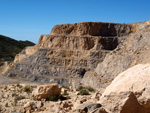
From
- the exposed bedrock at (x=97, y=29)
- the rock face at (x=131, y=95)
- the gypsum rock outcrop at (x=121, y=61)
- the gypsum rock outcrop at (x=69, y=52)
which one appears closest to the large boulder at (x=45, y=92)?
the rock face at (x=131, y=95)

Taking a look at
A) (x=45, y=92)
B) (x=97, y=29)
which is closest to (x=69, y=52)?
(x=97, y=29)

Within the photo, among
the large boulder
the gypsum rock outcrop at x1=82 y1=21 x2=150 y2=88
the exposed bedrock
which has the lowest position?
the large boulder

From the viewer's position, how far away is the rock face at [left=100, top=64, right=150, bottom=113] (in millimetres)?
4707

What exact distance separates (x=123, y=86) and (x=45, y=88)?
541 centimetres

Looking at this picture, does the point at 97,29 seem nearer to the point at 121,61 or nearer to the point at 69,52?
the point at 69,52

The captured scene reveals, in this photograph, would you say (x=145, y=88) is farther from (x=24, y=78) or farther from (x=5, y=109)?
(x=24, y=78)

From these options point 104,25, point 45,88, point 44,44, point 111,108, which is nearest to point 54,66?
point 44,44

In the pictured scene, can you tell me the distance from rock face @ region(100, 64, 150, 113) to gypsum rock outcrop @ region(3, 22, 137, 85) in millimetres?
21971

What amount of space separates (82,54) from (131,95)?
2600 cm

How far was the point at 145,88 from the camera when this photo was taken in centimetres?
466

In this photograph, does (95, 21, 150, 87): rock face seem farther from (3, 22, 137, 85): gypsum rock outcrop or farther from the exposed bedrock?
the exposed bedrock

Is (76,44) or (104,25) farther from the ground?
(104,25)

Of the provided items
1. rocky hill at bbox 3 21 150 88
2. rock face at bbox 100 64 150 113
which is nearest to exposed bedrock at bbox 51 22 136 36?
rocky hill at bbox 3 21 150 88

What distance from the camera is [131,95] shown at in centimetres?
482
